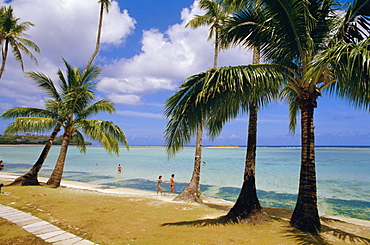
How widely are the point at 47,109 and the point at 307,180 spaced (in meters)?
13.2

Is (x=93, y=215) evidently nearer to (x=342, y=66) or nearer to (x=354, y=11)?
(x=342, y=66)

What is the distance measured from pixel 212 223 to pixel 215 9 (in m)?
11.1

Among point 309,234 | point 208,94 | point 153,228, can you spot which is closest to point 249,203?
point 309,234

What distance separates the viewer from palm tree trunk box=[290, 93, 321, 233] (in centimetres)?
577

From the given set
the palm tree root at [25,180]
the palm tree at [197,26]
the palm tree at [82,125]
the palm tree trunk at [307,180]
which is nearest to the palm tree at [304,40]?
the palm tree trunk at [307,180]

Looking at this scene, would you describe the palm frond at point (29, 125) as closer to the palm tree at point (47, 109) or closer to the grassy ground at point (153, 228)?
the palm tree at point (47, 109)

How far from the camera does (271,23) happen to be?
19.1 ft

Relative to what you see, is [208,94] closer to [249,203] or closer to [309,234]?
[249,203]

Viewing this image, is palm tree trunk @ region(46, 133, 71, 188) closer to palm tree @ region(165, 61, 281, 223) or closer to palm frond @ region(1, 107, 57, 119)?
palm frond @ region(1, 107, 57, 119)

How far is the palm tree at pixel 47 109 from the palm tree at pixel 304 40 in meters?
9.23

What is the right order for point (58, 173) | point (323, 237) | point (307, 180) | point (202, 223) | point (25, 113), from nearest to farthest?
point (323, 237), point (307, 180), point (202, 223), point (25, 113), point (58, 173)

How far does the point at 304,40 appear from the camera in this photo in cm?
571

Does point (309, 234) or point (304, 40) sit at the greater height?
point (304, 40)

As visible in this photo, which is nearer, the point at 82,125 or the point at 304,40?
the point at 304,40
